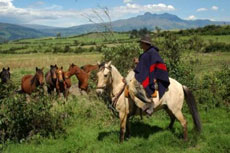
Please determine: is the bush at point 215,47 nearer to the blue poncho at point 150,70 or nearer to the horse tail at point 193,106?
the horse tail at point 193,106

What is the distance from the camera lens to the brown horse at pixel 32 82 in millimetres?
11552

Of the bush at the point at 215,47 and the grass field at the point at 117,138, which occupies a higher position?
the bush at the point at 215,47

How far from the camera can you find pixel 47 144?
6.71 m

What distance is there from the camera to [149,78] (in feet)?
19.2

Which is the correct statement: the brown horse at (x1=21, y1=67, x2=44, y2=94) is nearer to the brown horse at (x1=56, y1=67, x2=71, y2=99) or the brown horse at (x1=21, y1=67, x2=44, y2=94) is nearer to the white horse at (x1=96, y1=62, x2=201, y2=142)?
the brown horse at (x1=56, y1=67, x2=71, y2=99)

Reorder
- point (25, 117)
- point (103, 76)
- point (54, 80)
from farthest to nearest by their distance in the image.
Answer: point (54, 80) < point (25, 117) < point (103, 76)

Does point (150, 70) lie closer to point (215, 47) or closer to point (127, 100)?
point (127, 100)

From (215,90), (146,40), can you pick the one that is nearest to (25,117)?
(146,40)

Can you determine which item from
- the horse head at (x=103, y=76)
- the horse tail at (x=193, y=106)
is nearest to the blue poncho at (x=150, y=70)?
the horse head at (x=103, y=76)

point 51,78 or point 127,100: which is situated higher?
point 127,100

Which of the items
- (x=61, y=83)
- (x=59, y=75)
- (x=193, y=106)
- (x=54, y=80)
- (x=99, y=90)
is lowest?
(x=61, y=83)

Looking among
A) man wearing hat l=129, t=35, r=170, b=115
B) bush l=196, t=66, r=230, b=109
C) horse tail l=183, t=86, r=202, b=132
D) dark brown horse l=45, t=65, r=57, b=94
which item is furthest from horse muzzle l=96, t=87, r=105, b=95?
dark brown horse l=45, t=65, r=57, b=94

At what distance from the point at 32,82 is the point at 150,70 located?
827 cm

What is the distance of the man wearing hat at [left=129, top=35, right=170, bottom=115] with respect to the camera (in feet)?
19.1
